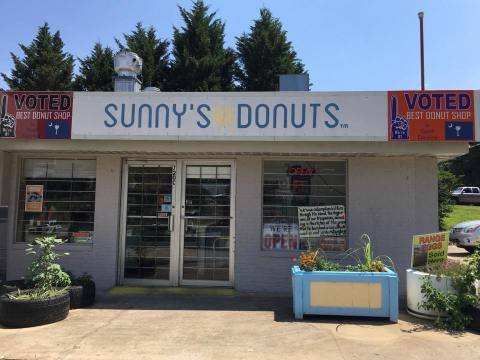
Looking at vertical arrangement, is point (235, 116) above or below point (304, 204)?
above

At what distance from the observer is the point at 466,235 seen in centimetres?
1531

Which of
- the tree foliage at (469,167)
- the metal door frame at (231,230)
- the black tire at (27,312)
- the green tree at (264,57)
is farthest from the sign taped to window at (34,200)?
the tree foliage at (469,167)

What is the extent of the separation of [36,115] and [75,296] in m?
3.23

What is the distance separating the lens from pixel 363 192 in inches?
338

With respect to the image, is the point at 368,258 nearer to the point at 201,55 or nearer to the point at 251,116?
the point at 251,116

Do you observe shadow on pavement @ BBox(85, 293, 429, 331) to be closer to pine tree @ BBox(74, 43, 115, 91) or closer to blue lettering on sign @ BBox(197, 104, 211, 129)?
blue lettering on sign @ BBox(197, 104, 211, 129)

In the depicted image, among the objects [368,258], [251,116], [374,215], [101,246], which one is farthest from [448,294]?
[101,246]

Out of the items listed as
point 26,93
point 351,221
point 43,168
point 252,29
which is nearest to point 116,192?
point 43,168

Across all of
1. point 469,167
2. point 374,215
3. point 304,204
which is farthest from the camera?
point 469,167

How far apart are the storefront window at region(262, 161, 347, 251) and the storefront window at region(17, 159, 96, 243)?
345 cm

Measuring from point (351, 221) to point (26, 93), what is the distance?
20.5 ft

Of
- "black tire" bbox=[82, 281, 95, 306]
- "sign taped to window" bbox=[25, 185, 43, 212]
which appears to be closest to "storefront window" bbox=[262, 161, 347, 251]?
"black tire" bbox=[82, 281, 95, 306]

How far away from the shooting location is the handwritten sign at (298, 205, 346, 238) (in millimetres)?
8648

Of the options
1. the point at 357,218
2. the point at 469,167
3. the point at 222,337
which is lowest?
the point at 222,337
